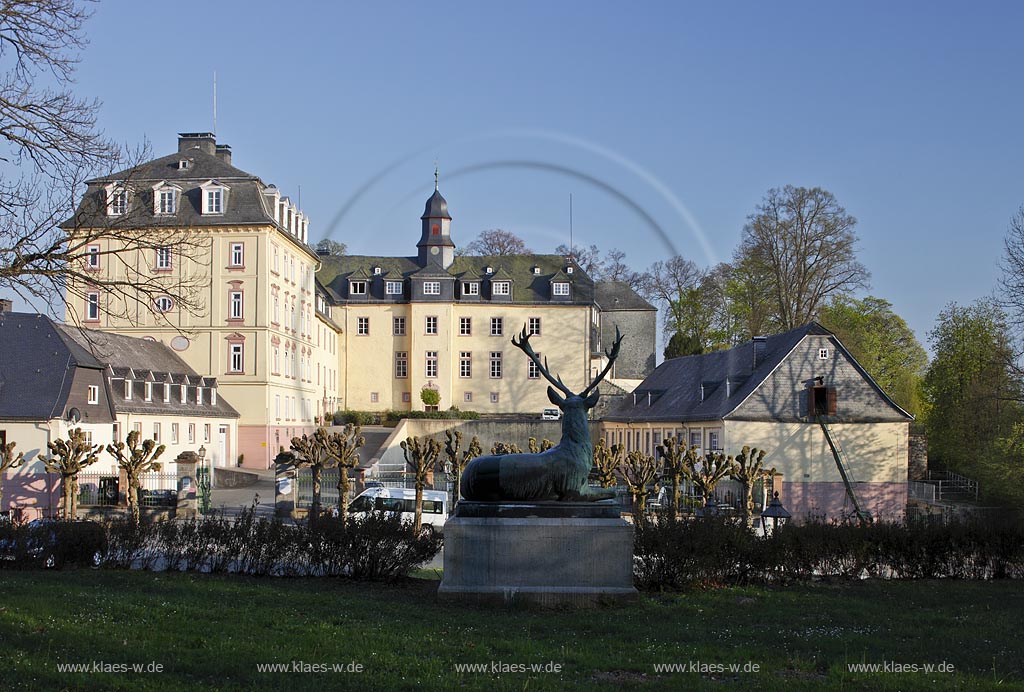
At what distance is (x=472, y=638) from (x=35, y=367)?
3662cm

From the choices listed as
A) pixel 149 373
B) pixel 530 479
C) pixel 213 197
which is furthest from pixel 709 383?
pixel 530 479

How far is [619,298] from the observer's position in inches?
3725

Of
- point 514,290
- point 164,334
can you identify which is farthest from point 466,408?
point 164,334

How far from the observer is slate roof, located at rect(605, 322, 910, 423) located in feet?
148

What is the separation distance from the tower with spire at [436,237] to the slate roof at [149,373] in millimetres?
29442

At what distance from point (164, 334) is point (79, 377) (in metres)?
19.3

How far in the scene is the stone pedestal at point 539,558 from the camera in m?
13.5

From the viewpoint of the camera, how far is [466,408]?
3236 inches

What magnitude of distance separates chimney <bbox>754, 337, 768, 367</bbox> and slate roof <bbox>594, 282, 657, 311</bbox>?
4476 cm

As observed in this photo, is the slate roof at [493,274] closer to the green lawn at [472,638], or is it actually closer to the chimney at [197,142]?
the chimney at [197,142]

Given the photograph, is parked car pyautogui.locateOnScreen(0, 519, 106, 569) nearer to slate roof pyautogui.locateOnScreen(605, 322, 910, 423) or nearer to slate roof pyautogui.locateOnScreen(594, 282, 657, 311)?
slate roof pyautogui.locateOnScreen(605, 322, 910, 423)

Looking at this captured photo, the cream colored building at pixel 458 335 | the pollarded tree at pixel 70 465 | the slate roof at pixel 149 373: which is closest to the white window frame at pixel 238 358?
the slate roof at pixel 149 373

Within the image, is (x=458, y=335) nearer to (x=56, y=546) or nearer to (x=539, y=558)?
(x=56, y=546)

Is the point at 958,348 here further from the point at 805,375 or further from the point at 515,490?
the point at 515,490
